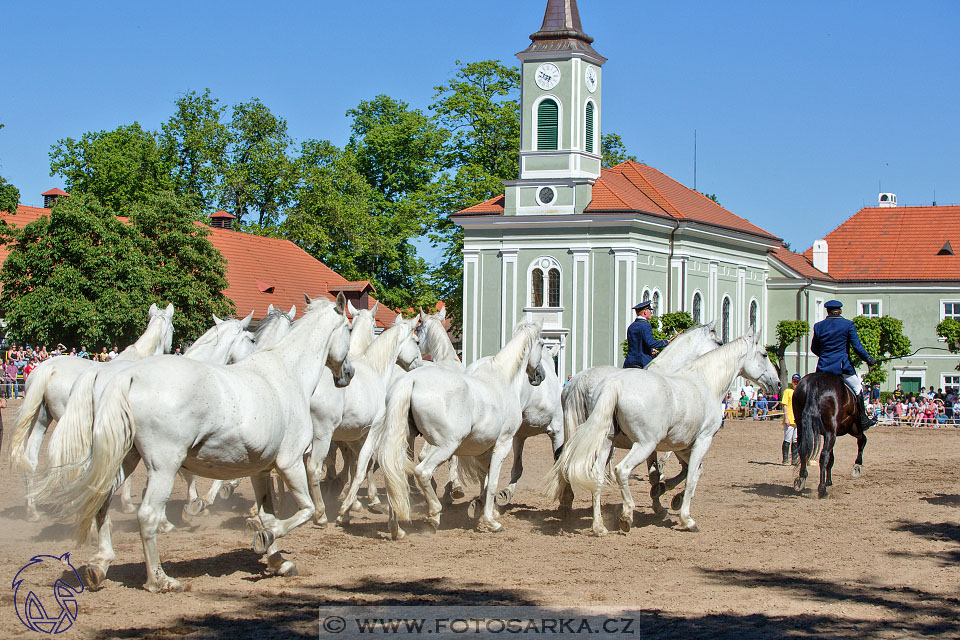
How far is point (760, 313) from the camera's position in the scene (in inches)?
2447

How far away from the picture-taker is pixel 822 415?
1427 cm

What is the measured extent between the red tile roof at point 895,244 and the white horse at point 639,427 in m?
57.4

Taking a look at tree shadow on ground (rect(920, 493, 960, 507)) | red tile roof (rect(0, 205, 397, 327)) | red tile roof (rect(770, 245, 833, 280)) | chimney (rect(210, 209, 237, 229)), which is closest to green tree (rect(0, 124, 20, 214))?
red tile roof (rect(0, 205, 397, 327))

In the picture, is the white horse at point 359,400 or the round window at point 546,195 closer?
the white horse at point 359,400

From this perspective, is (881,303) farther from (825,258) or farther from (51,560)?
(51,560)

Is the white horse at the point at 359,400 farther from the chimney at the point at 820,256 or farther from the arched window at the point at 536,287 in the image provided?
the chimney at the point at 820,256

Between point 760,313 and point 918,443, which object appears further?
point 760,313

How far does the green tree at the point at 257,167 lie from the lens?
59.6 meters

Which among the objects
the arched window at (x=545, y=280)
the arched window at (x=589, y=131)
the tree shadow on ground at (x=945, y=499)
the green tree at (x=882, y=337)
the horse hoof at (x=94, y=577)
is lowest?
the tree shadow on ground at (x=945, y=499)

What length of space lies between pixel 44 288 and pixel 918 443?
2751 cm

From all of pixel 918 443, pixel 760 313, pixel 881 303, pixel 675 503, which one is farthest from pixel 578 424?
pixel 881 303

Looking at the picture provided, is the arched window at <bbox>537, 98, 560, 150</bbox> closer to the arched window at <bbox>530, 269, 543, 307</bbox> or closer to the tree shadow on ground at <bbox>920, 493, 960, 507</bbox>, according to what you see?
the arched window at <bbox>530, 269, 543, 307</bbox>

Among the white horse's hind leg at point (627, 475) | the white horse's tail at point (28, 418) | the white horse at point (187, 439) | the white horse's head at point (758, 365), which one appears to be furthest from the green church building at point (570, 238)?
the white horse at point (187, 439)

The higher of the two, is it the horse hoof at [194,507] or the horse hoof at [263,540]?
the horse hoof at [263,540]
